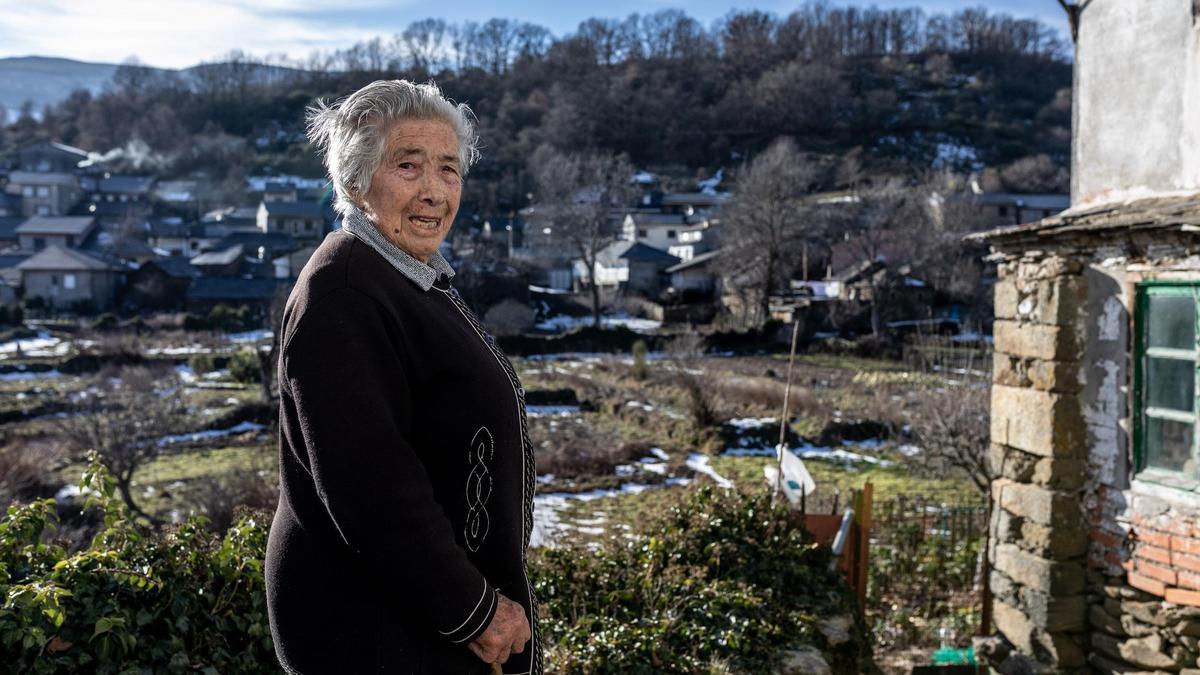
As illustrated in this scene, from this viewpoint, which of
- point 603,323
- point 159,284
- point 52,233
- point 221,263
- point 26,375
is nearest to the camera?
point 26,375

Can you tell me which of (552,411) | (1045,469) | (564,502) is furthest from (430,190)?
(552,411)

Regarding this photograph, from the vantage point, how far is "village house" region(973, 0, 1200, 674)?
17.5 feet

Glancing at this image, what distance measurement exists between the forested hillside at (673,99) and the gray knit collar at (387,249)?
205 feet

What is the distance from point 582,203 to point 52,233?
111 ft

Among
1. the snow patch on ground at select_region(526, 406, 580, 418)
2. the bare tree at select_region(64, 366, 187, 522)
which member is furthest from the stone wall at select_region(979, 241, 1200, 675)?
the snow patch on ground at select_region(526, 406, 580, 418)

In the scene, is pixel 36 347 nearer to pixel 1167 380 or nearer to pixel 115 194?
pixel 1167 380

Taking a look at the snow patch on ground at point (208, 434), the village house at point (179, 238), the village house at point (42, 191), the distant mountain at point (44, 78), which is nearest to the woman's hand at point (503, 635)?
the snow patch on ground at point (208, 434)

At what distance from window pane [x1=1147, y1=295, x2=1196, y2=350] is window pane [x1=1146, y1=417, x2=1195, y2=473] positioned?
481mm

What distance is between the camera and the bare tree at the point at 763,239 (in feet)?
119

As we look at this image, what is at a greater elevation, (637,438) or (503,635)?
(503,635)

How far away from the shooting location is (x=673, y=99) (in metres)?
84.1

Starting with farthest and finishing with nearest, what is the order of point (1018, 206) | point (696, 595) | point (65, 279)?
1. point (1018, 206)
2. point (65, 279)
3. point (696, 595)

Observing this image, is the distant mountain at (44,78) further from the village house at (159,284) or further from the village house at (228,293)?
the village house at (228,293)

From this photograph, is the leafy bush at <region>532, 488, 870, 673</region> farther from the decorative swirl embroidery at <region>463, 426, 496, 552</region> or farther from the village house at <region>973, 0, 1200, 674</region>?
the decorative swirl embroidery at <region>463, 426, 496, 552</region>
